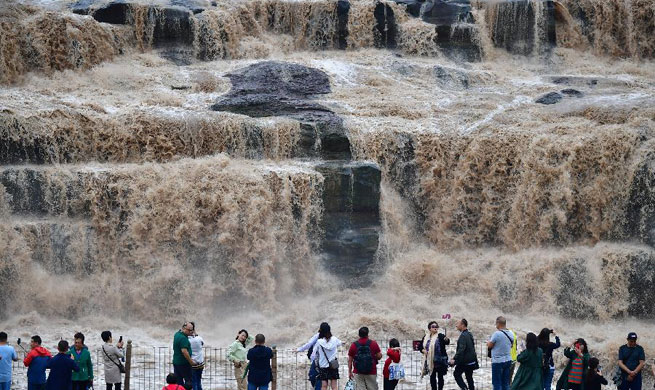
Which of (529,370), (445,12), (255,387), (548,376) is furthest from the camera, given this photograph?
(445,12)

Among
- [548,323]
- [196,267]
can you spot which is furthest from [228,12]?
[548,323]

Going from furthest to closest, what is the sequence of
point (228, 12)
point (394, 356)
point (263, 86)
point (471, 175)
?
1. point (228, 12)
2. point (263, 86)
3. point (471, 175)
4. point (394, 356)

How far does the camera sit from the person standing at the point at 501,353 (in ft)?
49.2

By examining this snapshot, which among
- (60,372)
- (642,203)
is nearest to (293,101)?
(642,203)

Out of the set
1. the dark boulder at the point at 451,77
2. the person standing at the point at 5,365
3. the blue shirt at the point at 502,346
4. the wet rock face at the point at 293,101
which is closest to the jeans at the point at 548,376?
the blue shirt at the point at 502,346

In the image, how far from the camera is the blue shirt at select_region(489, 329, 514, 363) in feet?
49.2

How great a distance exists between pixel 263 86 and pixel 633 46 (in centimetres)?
1327

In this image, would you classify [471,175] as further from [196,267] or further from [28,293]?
[28,293]

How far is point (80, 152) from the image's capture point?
2512 cm

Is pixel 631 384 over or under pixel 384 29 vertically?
under

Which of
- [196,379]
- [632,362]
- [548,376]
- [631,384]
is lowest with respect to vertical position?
[548,376]

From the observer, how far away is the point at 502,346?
15.1 m

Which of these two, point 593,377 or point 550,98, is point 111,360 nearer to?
point 593,377

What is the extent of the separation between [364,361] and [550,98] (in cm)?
1738
